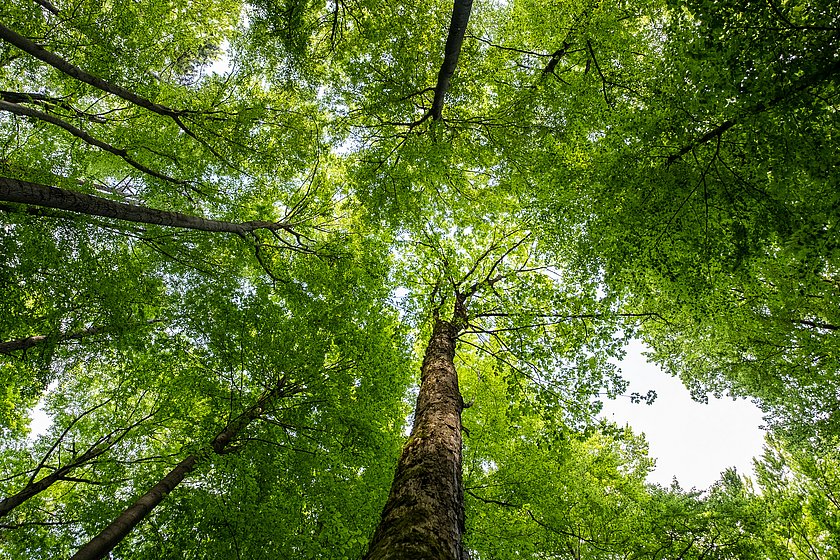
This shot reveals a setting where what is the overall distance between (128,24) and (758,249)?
1112 cm

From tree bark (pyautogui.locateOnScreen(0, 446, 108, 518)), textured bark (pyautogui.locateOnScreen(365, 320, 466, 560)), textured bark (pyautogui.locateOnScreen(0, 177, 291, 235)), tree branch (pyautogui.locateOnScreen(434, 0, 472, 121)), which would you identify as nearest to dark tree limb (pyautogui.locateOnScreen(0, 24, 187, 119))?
textured bark (pyautogui.locateOnScreen(0, 177, 291, 235))

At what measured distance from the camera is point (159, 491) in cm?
609

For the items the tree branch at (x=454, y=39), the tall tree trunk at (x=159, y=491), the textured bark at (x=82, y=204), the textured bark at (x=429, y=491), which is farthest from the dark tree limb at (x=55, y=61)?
the textured bark at (x=429, y=491)

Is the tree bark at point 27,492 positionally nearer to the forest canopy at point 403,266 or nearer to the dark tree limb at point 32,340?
the forest canopy at point 403,266

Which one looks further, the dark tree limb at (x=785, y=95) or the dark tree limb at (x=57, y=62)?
the dark tree limb at (x=57, y=62)

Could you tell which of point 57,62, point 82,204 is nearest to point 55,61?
point 57,62

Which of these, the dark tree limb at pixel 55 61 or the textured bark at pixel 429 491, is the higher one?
the dark tree limb at pixel 55 61

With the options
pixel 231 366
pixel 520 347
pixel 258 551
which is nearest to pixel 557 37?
pixel 520 347

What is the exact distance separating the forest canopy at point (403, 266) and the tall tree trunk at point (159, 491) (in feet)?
0.19

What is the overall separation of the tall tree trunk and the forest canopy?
57mm

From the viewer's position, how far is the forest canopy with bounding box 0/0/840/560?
4453 mm

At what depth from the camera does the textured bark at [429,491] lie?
9.06 feet

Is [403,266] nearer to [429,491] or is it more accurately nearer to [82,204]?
[82,204]

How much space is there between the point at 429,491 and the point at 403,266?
662cm
